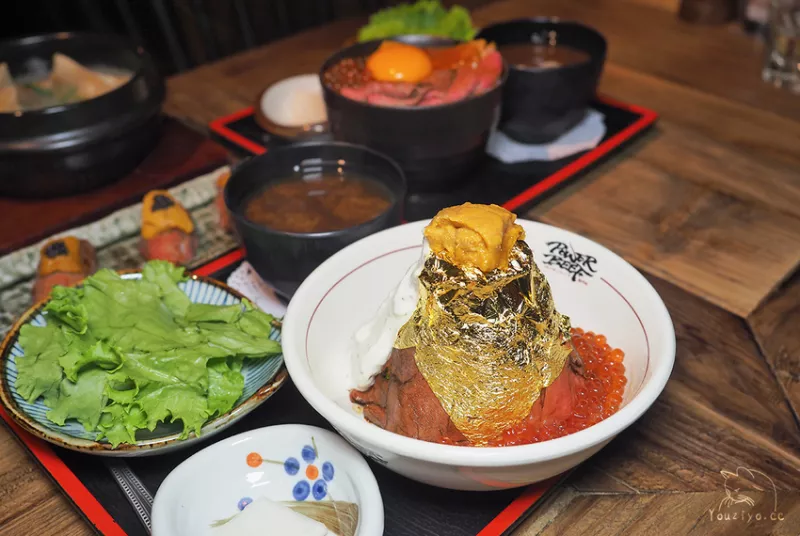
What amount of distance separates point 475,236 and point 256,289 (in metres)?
0.77

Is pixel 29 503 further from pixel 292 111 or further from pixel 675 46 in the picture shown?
pixel 675 46

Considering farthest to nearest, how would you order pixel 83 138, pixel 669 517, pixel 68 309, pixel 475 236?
pixel 83 138 → pixel 68 309 → pixel 669 517 → pixel 475 236

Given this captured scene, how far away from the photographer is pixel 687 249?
1627 millimetres

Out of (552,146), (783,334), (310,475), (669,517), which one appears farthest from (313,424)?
(552,146)

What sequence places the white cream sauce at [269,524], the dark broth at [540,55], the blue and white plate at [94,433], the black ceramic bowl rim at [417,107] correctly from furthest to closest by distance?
the dark broth at [540,55] < the black ceramic bowl rim at [417,107] < the blue and white plate at [94,433] < the white cream sauce at [269,524]

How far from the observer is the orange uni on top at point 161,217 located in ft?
5.67

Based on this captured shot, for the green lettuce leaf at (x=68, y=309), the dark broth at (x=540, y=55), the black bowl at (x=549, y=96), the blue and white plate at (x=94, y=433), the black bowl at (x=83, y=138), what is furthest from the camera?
the dark broth at (x=540, y=55)

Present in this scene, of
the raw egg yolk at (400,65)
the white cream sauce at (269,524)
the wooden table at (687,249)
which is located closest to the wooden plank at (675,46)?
the wooden table at (687,249)

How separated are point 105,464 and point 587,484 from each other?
0.81 m

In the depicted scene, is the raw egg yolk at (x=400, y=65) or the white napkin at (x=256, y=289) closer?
the white napkin at (x=256, y=289)

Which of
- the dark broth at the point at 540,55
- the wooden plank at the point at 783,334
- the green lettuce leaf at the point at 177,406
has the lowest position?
the wooden plank at the point at 783,334

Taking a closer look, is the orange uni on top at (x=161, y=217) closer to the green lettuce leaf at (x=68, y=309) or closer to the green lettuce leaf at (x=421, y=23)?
the green lettuce leaf at (x=68, y=309)

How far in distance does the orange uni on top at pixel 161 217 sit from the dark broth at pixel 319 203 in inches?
10.9

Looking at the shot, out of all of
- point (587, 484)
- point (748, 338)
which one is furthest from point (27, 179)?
point (748, 338)
